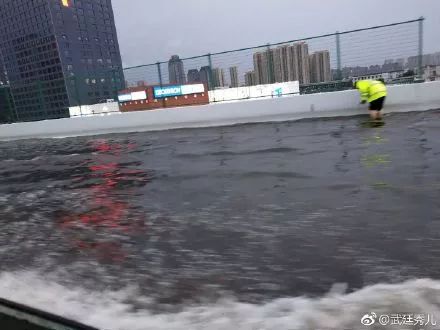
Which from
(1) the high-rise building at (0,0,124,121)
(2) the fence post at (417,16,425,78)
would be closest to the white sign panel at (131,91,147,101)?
(2) the fence post at (417,16,425,78)

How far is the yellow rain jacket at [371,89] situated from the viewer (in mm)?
10805

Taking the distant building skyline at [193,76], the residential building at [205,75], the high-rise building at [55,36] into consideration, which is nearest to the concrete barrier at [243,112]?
the residential building at [205,75]

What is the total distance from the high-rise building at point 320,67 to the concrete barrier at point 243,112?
2.13 feet

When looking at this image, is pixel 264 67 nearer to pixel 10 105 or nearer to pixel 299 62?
pixel 299 62

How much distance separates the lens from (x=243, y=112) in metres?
13.7

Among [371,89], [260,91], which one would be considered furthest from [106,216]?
[260,91]

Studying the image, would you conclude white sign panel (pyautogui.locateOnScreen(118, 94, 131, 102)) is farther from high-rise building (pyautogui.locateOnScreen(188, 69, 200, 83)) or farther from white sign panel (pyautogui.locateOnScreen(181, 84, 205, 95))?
high-rise building (pyautogui.locateOnScreen(188, 69, 200, 83))

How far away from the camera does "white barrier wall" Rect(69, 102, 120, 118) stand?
1605 cm

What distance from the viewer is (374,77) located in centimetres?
1162

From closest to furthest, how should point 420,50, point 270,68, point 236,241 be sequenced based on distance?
point 236,241
point 420,50
point 270,68

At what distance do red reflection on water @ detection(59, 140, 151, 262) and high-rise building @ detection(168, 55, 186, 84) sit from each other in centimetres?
846

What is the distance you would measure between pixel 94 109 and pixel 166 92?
3689 millimetres

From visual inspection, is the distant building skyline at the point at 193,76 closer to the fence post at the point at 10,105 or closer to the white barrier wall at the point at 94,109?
the white barrier wall at the point at 94,109

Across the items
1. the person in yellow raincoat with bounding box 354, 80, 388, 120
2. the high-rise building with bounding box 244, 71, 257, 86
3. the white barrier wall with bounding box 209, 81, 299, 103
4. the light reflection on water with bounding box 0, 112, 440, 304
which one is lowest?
the light reflection on water with bounding box 0, 112, 440, 304
